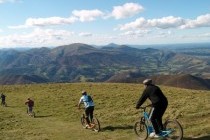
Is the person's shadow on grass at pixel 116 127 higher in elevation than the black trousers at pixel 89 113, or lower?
lower

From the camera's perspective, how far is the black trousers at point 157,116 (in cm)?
1636

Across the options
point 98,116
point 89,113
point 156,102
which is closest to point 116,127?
point 89,113

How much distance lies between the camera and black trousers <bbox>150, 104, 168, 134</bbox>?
1636cm

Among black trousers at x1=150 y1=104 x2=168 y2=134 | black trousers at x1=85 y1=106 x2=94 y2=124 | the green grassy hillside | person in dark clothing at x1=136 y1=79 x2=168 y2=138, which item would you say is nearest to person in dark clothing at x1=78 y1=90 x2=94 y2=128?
black trousers at x1=85 y1=106 x2=94 y2=124

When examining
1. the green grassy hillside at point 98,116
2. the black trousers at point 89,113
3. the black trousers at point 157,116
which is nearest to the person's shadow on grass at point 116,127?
the green grassy hillside at point 98,116

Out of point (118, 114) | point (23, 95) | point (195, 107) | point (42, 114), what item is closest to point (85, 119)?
point (118, 114)

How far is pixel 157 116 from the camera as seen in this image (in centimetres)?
1659

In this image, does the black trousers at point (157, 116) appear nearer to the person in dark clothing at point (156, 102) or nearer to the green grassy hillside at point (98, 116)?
the person in dark clothing at point (156, 102)

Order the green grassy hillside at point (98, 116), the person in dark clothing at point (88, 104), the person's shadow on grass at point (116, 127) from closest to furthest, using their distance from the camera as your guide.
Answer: the green grassy hillside at point (98, 116), the person in dark clothing at point (88, 104), the person's shadow on grass at point (116, 127)

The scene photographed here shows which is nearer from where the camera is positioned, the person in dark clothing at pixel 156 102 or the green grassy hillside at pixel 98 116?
the person in dark clothing at pixel 156 102

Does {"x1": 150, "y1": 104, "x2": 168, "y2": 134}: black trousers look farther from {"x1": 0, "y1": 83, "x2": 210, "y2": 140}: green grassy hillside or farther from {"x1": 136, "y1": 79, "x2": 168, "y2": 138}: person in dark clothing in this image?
{"x1": 0, "y1": 83, "x2": 210, "y2": 140}: green grassy hillside

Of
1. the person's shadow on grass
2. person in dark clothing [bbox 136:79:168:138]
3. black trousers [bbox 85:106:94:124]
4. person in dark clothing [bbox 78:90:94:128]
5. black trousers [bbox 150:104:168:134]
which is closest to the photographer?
person in dark clothing [bbox 136:79:168:138]

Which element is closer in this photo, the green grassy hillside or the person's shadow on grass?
the green grassy hillside

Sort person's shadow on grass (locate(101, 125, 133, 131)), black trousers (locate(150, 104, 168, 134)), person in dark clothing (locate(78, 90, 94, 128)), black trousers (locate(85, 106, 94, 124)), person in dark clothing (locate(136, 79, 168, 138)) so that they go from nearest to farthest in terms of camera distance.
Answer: person in dark clothing (locate(136, 79, 168, 138)) → black trousers (locate(150, 104, 168, 134)) → person in dark clothing (locate(78, 90, 94, 128)) → black trousers (locate(85, 106, 94, 124)) → person's shadow on grass (locate(101, 125, 133, 131))
